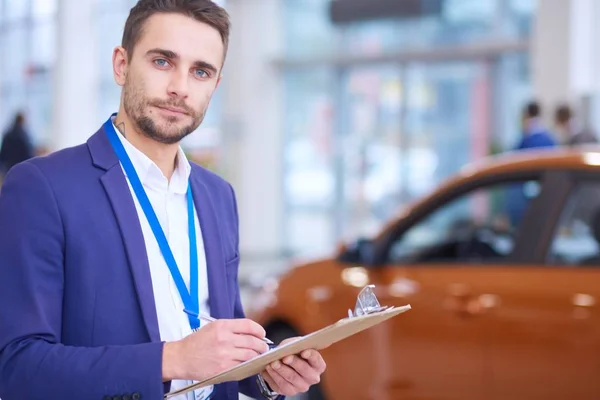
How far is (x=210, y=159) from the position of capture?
16453 millimetres

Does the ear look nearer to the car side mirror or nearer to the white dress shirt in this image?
the white dress shirt

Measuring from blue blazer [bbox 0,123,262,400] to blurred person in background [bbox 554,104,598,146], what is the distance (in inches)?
344

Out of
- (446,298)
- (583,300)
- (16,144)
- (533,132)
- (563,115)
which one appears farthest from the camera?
(16,144)

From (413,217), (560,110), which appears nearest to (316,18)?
(560,110)

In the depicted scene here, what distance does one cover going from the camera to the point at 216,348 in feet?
5.45

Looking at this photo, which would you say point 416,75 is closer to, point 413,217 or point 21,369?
point 413,217

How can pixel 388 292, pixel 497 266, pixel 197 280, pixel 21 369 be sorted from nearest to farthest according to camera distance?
pixel 21 369 < pixel 197 280 < pixel 497 266 < pixel 388 292

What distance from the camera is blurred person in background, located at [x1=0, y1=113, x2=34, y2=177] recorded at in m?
15.4

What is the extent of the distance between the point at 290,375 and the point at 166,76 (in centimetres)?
61

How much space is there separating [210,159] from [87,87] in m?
3.32

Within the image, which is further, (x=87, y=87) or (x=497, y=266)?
(x=87, y=87)

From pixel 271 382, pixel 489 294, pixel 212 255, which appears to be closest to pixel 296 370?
pixel 271 382

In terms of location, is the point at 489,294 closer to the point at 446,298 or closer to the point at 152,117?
the point at 446,298

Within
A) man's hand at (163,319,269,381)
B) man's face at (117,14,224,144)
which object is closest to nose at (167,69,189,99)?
man's face at (117,14,224,144)
